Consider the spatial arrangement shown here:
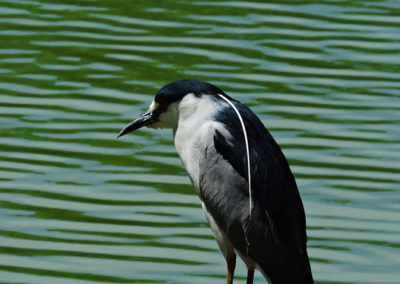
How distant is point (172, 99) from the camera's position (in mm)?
8609

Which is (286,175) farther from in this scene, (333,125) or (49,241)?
(333,125)

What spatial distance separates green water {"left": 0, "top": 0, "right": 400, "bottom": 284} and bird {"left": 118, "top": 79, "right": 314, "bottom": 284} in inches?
34.1

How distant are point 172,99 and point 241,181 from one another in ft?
1.98

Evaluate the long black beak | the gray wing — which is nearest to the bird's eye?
the long black beak

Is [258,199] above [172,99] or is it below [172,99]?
below

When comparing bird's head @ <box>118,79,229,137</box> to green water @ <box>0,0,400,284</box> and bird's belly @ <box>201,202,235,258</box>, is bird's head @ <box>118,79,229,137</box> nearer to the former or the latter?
bird's belly @ <box>201,202,235,258</box>

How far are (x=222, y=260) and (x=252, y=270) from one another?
996 millimetres

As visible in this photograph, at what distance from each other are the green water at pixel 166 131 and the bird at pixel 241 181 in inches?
34.1

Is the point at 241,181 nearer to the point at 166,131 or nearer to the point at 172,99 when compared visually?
the point at 172,99

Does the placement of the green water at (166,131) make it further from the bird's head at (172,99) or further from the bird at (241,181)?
the bird's head at (172,99)

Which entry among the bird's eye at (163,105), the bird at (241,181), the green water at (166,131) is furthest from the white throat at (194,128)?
the green water at (166,131)

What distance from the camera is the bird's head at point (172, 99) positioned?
8523mm

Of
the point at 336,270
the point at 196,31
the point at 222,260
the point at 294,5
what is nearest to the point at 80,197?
the point at 222,260

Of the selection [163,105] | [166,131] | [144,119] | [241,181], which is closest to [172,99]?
[163,105]
